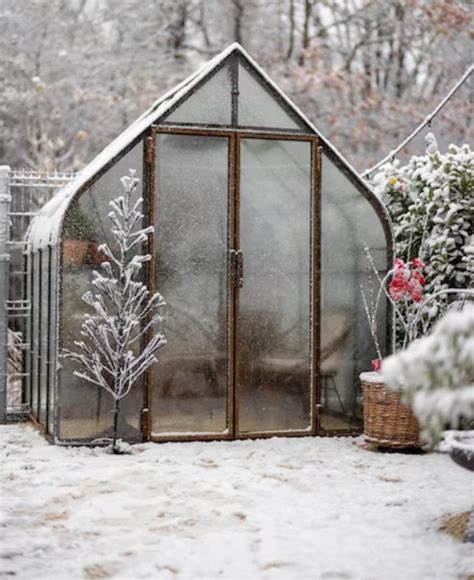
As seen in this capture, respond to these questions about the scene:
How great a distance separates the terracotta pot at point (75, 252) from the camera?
256 inches

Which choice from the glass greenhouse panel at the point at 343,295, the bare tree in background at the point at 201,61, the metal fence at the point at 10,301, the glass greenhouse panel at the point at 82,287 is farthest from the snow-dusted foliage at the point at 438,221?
the bare tree in background at the point at 201,61

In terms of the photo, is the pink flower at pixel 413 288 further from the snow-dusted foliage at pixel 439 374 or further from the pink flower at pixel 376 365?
the snow-dusted foliage at pixel 439 374

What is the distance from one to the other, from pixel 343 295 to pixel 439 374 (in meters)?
3.74

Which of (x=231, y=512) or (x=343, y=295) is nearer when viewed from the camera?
(x=231, y=512)

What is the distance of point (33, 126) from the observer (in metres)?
13.5

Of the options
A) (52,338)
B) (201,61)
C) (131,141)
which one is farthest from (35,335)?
(201,61)

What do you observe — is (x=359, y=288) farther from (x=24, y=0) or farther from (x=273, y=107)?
(x=24, y=0)

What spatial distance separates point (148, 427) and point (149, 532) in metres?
2.35

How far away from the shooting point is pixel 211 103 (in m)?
6.89

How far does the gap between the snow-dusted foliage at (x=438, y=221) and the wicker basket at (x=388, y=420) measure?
2.68 feet

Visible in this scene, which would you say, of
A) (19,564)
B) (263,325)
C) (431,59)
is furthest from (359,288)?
(431,59)

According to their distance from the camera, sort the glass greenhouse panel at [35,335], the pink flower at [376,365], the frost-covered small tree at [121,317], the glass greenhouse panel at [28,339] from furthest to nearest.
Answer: the glass greenhouse panel at [28,339]
the glass greenhouse panel at [35,335]
the pink flower at [376,365]
the frost-covered small tree at [121,317]

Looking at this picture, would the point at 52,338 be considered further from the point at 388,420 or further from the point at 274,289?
the point at 388,420

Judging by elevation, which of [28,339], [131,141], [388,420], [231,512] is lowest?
[231,512]
